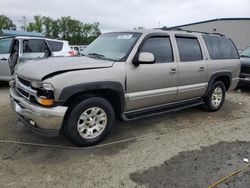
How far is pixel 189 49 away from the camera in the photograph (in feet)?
17.0

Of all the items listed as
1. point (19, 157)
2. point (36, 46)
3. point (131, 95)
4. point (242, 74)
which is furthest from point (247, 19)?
point (19, 157)

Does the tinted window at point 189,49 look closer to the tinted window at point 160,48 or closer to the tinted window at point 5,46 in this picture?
the tinted window at point 160,48

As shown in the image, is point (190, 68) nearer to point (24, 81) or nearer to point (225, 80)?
point (225, 80)

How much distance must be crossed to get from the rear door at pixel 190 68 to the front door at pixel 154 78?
0.74 feet

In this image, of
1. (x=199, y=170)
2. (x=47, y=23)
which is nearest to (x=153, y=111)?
(x=199, y=170)

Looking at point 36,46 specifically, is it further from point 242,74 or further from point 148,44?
point 242,74

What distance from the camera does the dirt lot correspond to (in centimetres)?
307

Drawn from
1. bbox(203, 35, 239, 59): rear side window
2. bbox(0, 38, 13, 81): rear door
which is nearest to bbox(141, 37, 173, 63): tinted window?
bbox(203, 35, 239, 59): rear side window

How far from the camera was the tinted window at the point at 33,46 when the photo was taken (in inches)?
313

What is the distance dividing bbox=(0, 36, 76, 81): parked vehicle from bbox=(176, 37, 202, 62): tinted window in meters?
3.69

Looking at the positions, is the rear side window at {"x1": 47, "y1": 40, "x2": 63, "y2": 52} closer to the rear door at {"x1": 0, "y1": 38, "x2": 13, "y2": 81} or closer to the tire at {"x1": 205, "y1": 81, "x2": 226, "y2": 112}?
the rear door at {"x1": 0, "y1": 38, "x2": 13, "y2": 81}

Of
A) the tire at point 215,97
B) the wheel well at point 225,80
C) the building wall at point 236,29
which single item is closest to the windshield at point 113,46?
the tire at point 215,97

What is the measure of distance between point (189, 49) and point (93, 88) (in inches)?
98.9

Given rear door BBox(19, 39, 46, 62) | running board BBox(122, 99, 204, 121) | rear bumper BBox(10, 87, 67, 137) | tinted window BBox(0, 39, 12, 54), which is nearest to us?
rear bumper BBox(10, 87, 67, 137)
